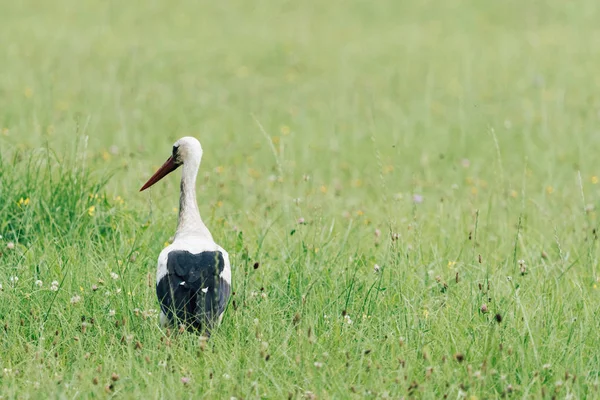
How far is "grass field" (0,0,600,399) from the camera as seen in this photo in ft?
14.0

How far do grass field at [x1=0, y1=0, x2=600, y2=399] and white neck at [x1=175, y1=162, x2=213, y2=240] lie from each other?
0.35 metres

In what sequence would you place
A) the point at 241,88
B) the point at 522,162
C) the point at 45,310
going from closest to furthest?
the point at 45,310 → the point at 522,162 → the point at 241,88

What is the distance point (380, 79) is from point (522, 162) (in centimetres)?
386

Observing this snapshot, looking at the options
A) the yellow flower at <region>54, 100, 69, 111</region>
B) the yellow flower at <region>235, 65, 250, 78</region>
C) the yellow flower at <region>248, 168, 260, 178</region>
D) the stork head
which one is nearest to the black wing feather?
the stork head

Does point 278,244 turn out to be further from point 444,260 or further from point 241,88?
point 241,88

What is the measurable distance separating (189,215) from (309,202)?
2.29 meters

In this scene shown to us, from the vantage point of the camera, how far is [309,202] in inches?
285

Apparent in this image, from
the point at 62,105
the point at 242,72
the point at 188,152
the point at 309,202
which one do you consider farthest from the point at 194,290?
the point at 242,72

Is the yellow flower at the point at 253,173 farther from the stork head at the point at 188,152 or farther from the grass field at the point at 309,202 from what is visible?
the stork head at the point at 188,152

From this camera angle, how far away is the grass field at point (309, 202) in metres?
4.25

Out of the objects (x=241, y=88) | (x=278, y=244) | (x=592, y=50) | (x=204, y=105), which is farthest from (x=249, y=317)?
(x=592, y=50)

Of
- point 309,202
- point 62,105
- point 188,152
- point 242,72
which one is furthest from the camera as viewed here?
point 242,72

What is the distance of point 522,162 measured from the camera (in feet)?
32.9

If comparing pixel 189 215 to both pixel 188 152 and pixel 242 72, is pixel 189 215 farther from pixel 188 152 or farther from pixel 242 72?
pixel 242 72
